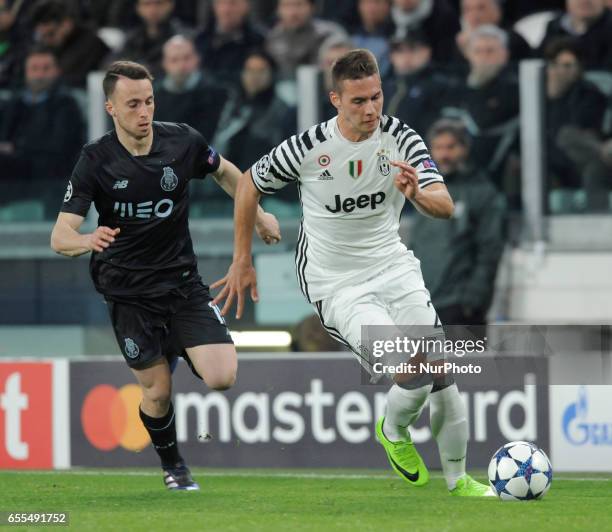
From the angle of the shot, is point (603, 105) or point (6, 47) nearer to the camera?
point (603, 105)

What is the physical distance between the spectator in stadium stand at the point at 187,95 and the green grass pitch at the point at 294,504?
3322 millimetres

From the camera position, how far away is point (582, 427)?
10.4 metres

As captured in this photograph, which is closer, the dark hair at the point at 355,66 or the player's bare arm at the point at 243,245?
the dark hair at the point at 355,66

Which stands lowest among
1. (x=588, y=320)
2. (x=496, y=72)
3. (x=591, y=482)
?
(x=591, y=482)

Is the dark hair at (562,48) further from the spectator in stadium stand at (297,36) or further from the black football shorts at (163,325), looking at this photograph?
the black football shorts at (163,325)

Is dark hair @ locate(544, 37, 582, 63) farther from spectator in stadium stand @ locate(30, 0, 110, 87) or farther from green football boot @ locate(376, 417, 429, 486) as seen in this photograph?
green football boot @ locate(376, 417, 429, 486)

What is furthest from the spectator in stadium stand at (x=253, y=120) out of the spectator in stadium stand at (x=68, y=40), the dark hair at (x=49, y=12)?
the dark hair at (x=49, y=12)

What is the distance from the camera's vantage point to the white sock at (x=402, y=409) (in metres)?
7.75

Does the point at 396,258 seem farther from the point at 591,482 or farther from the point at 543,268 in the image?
the point at 543,268

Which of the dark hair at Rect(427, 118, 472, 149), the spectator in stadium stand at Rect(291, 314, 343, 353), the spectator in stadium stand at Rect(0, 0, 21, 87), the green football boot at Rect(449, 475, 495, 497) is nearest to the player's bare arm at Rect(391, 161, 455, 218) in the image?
the green football boot at Rect(449, 475, 495, 497)

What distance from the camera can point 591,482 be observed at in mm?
9461

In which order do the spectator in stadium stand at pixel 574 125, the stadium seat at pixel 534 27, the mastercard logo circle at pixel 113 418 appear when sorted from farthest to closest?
1. the stadium seat at pixel 534 27
2. the spectator in stadium stand at pixel 574 125
3. the mastercard logo circle at pixel 113 418

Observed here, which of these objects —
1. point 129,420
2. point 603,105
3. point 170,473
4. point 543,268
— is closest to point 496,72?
point 603,105

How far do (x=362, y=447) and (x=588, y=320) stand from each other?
211cm
